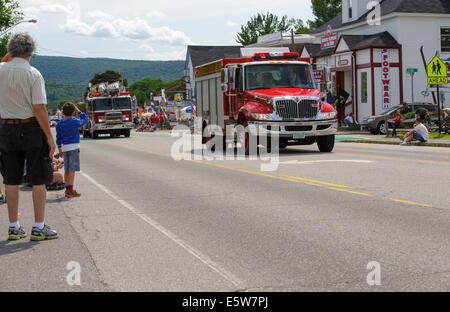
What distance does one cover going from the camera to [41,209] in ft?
22.8

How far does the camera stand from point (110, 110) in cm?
4262

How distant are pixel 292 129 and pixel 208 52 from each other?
7209 centimetres

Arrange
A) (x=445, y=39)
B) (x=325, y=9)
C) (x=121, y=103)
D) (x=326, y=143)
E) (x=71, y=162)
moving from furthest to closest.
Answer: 1. (x=325, y=9)
2. (x=121, y=103)
3. (x=445, y=39)
4. (x=326, y=143)
5. (x=71, y=162)

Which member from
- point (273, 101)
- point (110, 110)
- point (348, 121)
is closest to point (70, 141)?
point (273, 101)

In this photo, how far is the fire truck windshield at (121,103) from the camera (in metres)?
43.0

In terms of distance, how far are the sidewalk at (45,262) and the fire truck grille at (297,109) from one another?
10676 millimetres

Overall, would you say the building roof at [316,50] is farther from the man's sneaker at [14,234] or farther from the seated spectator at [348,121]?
the man's sneaker at [14,234]

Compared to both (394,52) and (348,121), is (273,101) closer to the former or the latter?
(348,121)

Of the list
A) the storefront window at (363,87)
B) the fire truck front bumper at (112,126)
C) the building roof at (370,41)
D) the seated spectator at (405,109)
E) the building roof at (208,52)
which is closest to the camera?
the seated spectator at (405,109)

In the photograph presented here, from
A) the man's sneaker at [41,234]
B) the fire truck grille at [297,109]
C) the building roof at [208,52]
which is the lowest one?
the man's sneaker at [41,234]

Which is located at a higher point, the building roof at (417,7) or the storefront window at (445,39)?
the building roof at (417,7)

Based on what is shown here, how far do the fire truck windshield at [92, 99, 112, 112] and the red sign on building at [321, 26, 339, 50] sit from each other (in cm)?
1579

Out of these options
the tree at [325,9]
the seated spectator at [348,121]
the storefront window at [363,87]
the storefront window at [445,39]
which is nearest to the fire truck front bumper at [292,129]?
the seated spectator at [348,121]
